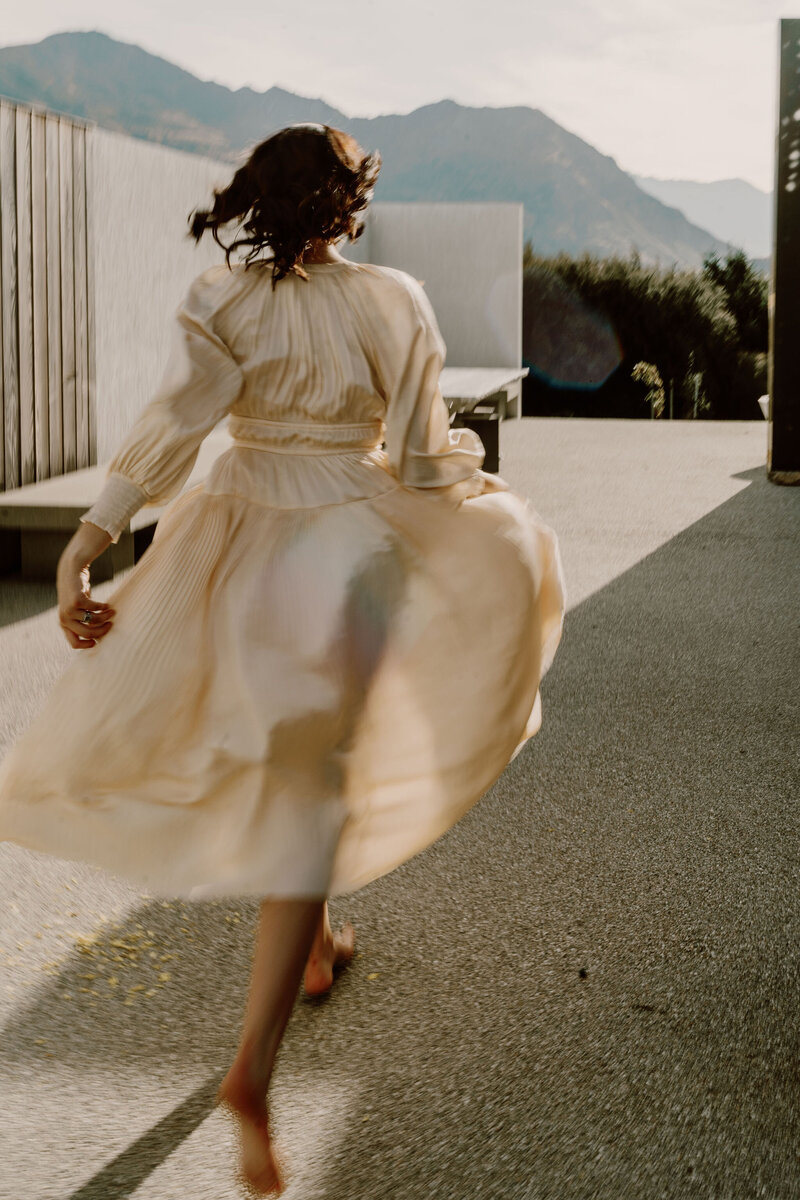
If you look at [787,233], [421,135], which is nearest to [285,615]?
[787,233]

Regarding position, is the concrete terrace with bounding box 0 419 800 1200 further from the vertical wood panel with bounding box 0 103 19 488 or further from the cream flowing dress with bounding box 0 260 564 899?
the vertical wood panel with bounding box 0 103 19 488

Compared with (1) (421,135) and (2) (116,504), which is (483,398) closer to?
(2) (116,504)

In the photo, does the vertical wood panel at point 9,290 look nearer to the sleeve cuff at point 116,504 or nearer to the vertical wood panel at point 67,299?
the vertical wood panel at point 67,299

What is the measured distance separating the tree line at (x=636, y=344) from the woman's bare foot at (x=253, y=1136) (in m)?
20.7

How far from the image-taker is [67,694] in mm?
1950

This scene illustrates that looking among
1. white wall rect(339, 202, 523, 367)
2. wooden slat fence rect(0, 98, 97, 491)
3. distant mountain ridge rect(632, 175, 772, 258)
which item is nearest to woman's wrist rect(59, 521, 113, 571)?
wooden slat fence rect(0, 98, 97, 491)

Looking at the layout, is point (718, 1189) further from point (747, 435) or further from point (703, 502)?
point (747, 435)

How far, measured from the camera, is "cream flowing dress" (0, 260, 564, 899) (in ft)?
6.13

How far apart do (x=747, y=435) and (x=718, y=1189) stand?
12400 millimetres

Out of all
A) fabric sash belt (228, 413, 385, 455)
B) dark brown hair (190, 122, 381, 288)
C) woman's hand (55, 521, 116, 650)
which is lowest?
woman's hand (55, 521, 116, 650)

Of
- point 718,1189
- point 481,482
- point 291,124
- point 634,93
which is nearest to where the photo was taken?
point 718,1189

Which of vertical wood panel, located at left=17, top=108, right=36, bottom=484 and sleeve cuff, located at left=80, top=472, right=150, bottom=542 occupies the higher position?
vertical wood panel, located at left=17, top=108, right=36, bottom=484

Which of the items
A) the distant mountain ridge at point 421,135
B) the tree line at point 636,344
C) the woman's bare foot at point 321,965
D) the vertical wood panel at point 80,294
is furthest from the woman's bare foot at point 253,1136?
the distant mountain ridge at point 421,135

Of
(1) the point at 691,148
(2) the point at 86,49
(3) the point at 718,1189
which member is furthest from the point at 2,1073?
(1) the point at 691,148
